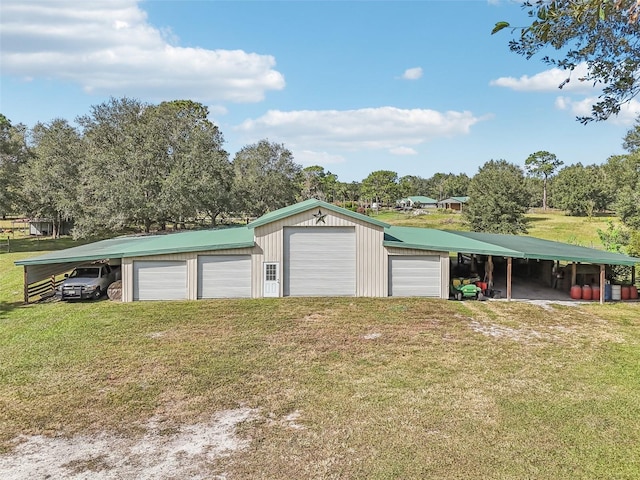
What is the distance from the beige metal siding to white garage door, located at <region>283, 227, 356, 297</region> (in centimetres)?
23

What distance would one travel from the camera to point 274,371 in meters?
10.7

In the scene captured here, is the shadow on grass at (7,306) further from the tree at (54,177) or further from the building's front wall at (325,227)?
the tree at (54,177)

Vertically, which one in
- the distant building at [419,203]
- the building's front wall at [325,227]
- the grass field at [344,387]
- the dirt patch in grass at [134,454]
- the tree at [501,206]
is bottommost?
the dirt patch in grass at [134,454]

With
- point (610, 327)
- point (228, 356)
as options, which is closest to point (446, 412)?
point (228, 356)

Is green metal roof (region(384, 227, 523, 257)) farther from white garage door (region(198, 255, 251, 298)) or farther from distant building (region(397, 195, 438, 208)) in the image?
distant building (region(397, 195, 438, 208))

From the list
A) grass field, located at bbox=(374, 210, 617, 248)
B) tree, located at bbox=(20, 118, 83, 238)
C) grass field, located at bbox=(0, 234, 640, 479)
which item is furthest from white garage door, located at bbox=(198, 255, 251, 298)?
grass field, located at bbox=(374, 210, 617, 248)

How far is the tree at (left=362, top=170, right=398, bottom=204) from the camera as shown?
102 meters

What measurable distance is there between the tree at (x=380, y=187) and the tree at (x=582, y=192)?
34661 millimetres

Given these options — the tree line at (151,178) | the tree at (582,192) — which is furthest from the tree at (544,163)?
the tree line at (151,178)

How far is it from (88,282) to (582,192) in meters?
74.1

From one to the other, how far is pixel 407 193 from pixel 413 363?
10799 centimetres

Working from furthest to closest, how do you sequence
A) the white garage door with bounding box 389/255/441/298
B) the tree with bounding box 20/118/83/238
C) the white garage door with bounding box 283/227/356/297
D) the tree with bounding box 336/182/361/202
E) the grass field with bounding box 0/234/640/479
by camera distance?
the tree with bounding box 336/182/361/202 < the tree with bounding box 20/118/83/238 < the white garage door with bounding box 389/255/441/298 < the white garage door with bounding box 283/227/356/297 < the grass field with bounding box 0/234/640/479

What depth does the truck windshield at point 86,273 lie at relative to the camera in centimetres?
1931

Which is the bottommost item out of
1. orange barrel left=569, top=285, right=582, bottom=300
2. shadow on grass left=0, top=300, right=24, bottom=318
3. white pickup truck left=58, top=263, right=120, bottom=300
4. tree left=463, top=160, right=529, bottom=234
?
shadow on grass left=0, top=300, right=24, bottom=318
